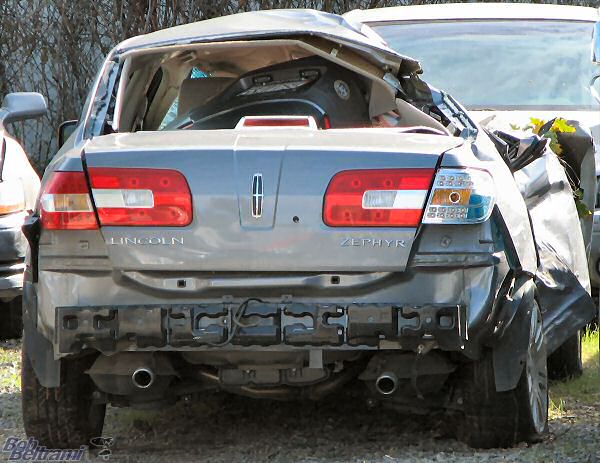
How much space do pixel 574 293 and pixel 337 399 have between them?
1160 mm

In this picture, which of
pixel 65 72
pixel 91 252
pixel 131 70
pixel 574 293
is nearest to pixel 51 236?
pixel 91 252

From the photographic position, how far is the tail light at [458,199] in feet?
15.9

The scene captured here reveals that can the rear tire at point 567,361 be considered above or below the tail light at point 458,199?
below

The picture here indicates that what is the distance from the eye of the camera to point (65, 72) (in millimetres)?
13297

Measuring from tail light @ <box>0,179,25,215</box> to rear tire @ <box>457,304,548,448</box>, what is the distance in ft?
12.0

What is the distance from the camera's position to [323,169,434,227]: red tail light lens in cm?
482

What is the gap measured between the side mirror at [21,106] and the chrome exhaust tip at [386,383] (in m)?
4.20

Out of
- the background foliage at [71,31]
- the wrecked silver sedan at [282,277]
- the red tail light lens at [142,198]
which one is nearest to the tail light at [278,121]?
the wrecked silver sedan at [282,277]

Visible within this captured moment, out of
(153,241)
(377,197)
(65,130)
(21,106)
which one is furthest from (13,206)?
(377,197)

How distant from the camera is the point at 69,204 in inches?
Answer: 194

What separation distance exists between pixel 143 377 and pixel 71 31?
8.55m

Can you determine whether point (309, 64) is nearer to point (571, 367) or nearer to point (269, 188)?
point (269, 188)

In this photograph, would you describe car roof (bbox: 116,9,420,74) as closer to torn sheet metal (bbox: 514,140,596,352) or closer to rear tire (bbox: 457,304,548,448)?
torn sheet metal (bbox: 514,140,596,352)

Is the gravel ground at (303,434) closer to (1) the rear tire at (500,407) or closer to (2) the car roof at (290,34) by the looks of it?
(1) the rear tire at (500,407)
